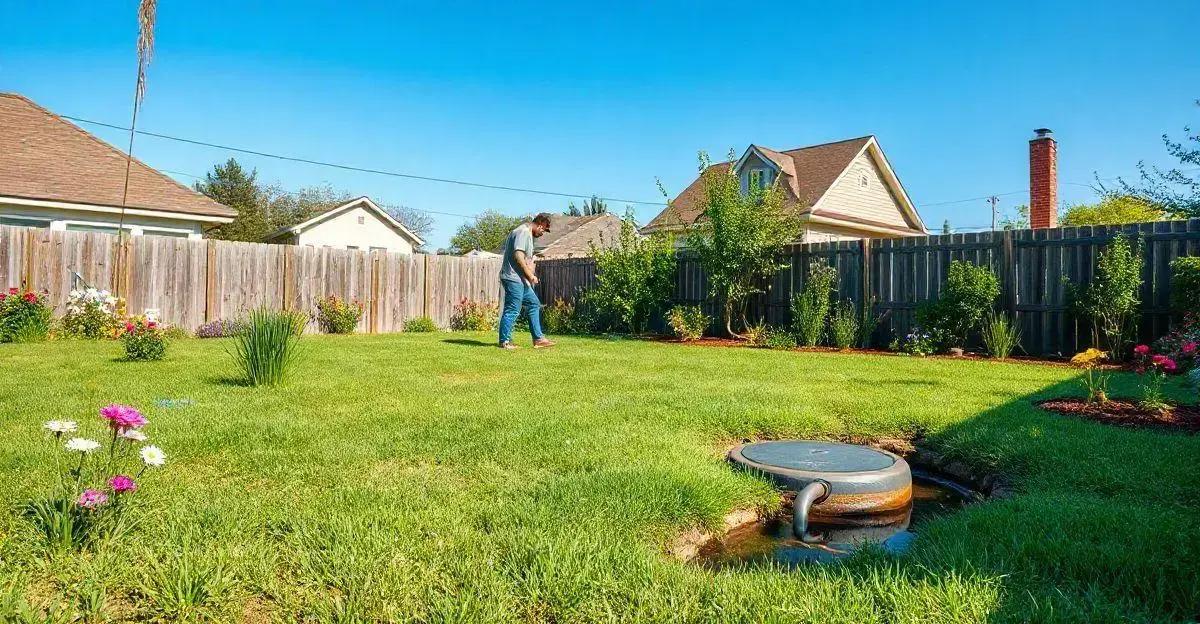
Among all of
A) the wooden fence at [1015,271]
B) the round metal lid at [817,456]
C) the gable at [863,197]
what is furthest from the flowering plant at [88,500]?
the gable at [863,197]

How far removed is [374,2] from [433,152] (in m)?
15.3

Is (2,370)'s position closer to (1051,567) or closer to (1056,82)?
(1051,567)

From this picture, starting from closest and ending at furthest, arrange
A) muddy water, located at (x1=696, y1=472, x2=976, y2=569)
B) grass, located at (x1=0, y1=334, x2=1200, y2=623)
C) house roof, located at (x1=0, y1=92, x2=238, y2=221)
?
grass, located at (x1=0, y1=334, x2=1200, y2=623), muddy water, located at (x1=696, y1=472, x2=976, y2=569), house roof, located at (x1=0, y1=92, x2=238, y2=221)

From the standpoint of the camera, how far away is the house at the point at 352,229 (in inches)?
1169

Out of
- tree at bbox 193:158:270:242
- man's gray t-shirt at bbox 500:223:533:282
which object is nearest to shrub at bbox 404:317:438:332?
man's gray t-shirt at bbox 500:223:533:282

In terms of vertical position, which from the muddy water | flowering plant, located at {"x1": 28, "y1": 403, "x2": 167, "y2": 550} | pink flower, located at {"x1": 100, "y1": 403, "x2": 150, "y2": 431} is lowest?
the muddy water

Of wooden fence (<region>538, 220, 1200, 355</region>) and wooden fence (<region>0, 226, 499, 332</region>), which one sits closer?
wooden fence (<region>538, 220, 1200, 355</region>)

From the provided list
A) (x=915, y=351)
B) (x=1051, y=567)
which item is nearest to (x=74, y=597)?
(x=1051, y=567)

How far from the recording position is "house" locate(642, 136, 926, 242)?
21977mm

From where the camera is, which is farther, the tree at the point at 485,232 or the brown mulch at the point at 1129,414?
the tree at the point at 485,232

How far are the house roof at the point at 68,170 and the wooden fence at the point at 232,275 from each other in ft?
12.9

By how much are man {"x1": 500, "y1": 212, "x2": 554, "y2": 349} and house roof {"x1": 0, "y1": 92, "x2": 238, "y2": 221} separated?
33.9ft

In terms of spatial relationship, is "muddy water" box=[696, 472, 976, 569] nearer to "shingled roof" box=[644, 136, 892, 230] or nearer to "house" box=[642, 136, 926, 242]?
"house" box=[642, 136, 926, 242]

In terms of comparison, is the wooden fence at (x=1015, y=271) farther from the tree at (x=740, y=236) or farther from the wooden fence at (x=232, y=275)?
the wooden fence at (x=232, y=275)
